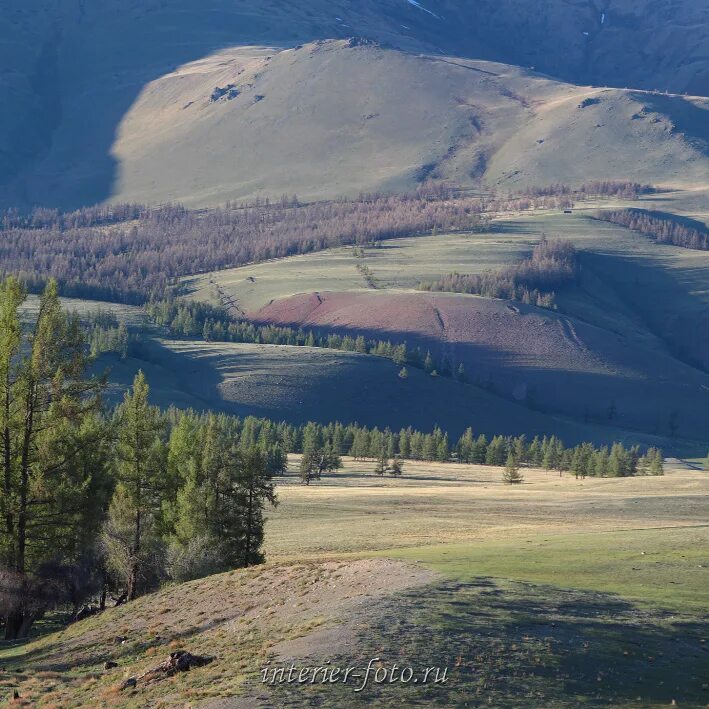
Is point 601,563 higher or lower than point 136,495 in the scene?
higher

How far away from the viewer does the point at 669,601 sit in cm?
4081

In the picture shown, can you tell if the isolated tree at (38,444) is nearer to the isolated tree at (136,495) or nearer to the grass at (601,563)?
the isolated tree at (136,495)

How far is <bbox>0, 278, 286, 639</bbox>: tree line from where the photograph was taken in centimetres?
5222

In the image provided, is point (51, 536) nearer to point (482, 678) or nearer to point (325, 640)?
point (325, 640)

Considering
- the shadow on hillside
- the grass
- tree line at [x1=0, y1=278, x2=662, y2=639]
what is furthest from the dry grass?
the shadow on hillside

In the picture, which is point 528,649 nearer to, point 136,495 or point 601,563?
point 601,563

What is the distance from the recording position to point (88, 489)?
58469 mm

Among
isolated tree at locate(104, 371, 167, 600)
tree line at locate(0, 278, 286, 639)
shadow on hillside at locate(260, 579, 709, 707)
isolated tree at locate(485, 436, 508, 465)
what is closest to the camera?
shadow on hillside at locate(260, 579, 709, 707)

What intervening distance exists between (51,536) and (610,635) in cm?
2932

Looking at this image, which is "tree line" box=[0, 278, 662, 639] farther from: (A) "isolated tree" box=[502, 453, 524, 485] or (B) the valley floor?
(A) "isolated tree" box=[502, 453, 524, 485]

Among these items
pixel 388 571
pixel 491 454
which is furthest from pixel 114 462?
pixel 491 454

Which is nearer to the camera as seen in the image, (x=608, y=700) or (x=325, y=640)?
(x=608, y=700)

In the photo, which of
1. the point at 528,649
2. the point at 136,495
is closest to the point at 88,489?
the point at 136,495

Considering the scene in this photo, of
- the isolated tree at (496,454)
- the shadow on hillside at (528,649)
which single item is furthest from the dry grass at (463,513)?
the isolated tree at (496,454)
